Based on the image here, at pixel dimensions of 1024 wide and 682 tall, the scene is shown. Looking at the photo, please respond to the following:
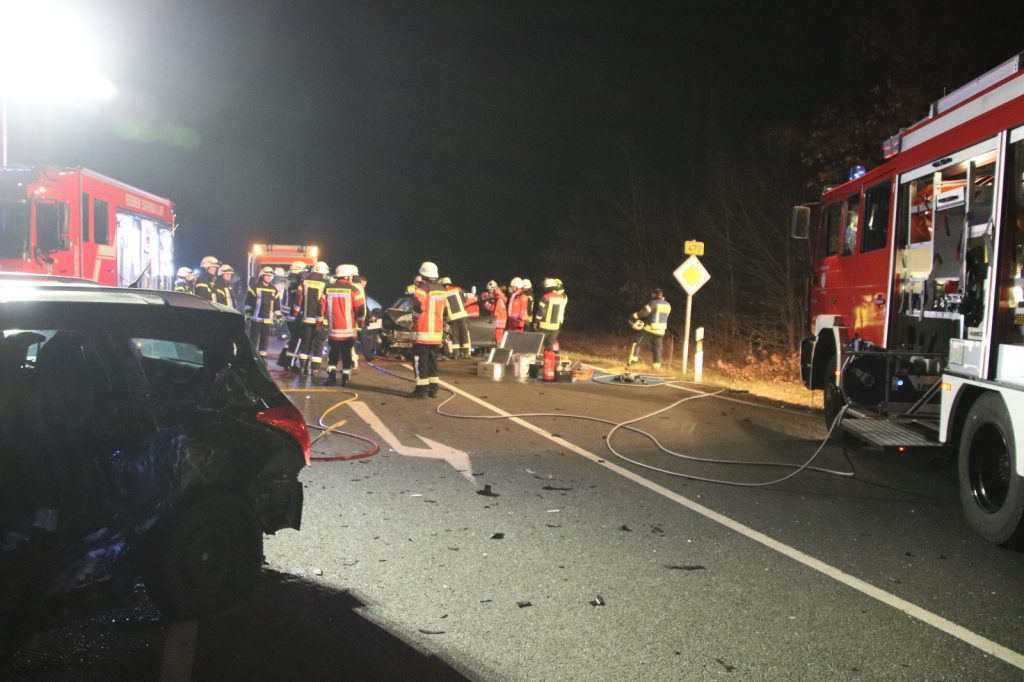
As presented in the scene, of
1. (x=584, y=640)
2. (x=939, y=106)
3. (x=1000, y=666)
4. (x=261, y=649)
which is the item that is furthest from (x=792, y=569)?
(x=939, y=106)

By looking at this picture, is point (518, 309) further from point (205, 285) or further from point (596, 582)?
point (596, 582)

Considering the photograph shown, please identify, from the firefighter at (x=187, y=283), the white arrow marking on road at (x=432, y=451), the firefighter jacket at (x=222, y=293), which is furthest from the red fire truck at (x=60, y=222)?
the white arrow marking on road at (x=432, y=451)

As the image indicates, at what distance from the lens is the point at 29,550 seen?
3.45 m

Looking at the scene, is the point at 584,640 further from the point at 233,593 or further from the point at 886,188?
the point at 886,188

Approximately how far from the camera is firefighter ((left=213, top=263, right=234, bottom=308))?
588 inches

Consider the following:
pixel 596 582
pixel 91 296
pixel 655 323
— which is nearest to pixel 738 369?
pixel 655 323

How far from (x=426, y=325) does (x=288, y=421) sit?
7487 millimetres

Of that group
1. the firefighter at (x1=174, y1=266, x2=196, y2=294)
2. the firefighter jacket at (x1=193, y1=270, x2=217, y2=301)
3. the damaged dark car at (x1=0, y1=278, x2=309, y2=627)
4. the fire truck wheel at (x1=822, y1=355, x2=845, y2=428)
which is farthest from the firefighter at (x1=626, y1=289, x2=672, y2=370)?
the damaged dark car at (x1=0, y1=278, x2=309, y2=627)

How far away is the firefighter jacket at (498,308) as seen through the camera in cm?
1992

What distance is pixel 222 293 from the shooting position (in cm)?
→ 1506

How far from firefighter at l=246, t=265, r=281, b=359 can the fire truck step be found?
1124cm

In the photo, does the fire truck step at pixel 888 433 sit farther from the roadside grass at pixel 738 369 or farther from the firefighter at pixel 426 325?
the firefighter at pixel 426 325

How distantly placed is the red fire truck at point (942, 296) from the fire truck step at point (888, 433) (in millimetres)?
17

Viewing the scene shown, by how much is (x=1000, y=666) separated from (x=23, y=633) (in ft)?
14.2
